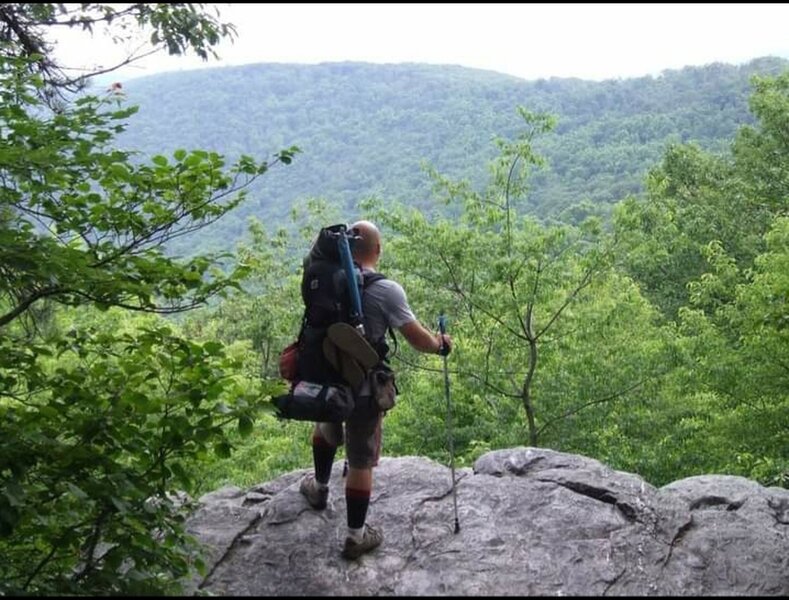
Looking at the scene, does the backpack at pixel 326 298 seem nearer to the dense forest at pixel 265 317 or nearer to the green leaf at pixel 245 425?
the dense forest at pixel 265 317

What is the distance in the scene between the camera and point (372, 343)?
4.98 metres

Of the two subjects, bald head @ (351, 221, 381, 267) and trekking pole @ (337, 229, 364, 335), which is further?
bald head @ (351, 221, 381, 267)

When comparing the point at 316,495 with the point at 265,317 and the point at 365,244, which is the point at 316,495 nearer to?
the point at 365,244

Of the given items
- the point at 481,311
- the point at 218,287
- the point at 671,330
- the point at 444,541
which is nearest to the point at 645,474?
the point at 671,330

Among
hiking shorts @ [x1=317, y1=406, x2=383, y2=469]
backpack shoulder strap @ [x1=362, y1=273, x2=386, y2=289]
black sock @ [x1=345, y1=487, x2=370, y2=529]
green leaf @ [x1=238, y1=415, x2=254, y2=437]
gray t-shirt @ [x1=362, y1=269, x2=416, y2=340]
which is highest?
backpack shoulder strap @ [x1=362, y1=273, x2=386, y2=289]

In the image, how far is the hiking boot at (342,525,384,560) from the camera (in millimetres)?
5199

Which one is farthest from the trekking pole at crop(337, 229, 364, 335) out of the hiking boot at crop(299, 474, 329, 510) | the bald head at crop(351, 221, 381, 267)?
the hiking boot at crop(299, 474, 329, 510)

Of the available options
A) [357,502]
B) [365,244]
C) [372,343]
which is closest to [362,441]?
[357,502]

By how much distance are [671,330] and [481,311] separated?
3.15 meters

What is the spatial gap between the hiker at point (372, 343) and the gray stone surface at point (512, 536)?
0.22 metres

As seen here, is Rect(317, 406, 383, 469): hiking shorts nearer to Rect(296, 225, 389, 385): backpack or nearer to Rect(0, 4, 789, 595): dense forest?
Rect(296, 225, 389, 385): backpack

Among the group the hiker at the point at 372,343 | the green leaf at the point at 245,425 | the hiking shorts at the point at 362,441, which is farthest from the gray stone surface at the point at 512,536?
the green leaf at the point at 245,425

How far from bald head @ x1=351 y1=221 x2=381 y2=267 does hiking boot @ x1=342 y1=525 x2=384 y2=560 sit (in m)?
1.74

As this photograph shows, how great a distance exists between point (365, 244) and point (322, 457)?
5.19 ft
